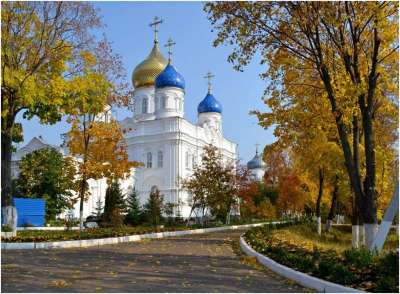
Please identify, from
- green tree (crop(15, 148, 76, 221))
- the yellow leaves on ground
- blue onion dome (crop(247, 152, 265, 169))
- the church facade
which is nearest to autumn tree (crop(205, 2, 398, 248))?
the yellow leaves on ground

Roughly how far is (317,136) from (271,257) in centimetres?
766

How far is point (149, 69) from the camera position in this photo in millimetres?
49062

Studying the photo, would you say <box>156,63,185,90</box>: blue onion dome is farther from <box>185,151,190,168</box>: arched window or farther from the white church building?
<box>185,151,190,168</box>: arched window

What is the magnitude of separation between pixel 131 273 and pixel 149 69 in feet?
137

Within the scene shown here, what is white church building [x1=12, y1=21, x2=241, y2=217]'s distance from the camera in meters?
44.4

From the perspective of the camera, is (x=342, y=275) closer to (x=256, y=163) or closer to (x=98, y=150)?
(x=98, y=150)

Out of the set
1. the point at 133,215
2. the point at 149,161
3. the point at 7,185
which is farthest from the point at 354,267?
the point at 149,161

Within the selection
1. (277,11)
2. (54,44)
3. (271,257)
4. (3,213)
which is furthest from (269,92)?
(3,213)

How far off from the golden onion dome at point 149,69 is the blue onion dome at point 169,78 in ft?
5.94

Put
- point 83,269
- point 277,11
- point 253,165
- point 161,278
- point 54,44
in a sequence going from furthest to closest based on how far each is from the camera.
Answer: point 253,165, point 54,44, point 277,11, point 83,269, point 161,278

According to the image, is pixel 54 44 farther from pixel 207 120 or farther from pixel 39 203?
pixel 207 120

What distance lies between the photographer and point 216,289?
24.6 ft

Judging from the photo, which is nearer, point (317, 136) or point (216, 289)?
point (216, 289)

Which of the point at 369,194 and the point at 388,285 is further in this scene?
the point at 369,194
